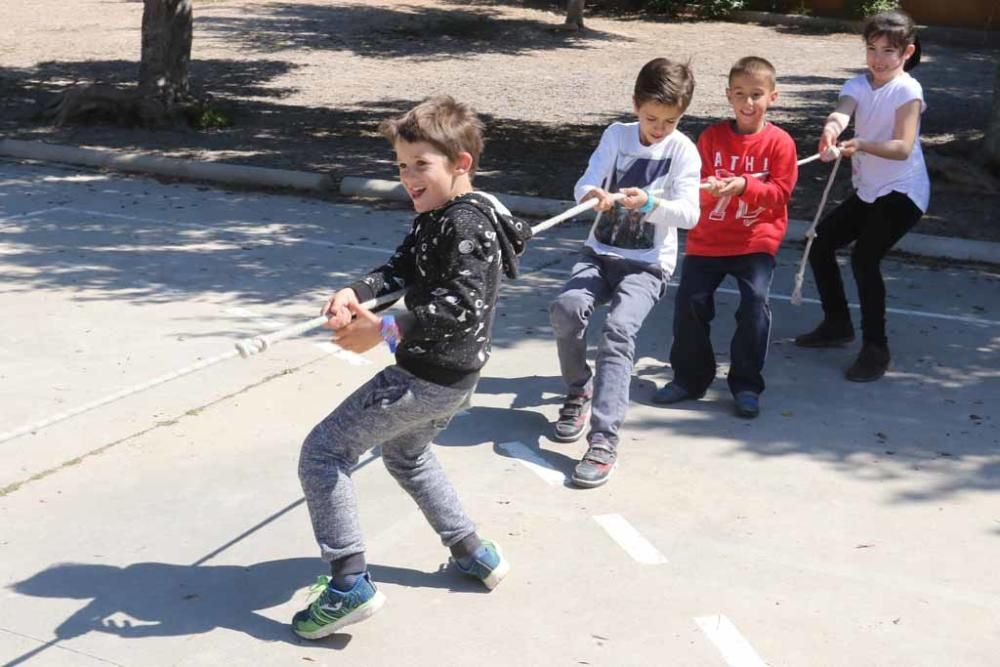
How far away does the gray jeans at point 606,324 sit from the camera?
5.20m

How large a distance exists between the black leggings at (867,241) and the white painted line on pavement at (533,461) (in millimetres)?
2050

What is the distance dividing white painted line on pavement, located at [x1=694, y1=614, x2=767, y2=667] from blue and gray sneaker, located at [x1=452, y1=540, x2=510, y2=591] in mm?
645

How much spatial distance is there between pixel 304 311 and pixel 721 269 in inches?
103

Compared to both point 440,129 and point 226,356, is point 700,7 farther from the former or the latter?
point 226,356

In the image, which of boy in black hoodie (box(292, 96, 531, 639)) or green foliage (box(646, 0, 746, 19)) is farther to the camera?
green foliage (box(646, 0, 746, 19))

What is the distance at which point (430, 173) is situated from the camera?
12.2 feet

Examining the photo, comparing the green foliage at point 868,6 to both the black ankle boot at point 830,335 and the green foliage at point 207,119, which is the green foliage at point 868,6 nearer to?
the green foliage at point 207,119

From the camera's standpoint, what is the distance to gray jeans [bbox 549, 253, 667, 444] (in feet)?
17.0

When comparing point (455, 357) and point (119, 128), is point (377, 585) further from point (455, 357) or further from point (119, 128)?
point (119, 128)

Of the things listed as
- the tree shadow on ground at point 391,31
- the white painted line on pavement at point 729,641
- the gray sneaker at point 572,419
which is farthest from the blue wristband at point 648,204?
the tree shadow on ground at point 391,31

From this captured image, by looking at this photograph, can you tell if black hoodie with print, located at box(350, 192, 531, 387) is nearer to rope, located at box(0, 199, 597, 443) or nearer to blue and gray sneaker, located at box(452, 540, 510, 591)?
rope, located at box(0, 199, 597, 443)

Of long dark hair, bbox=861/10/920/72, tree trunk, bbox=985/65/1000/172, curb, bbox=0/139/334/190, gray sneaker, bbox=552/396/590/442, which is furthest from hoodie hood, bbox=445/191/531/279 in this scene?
tree trunk, bbox=985/65/1000/172

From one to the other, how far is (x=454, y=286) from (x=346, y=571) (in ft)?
3.01

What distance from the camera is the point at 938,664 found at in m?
3.82
